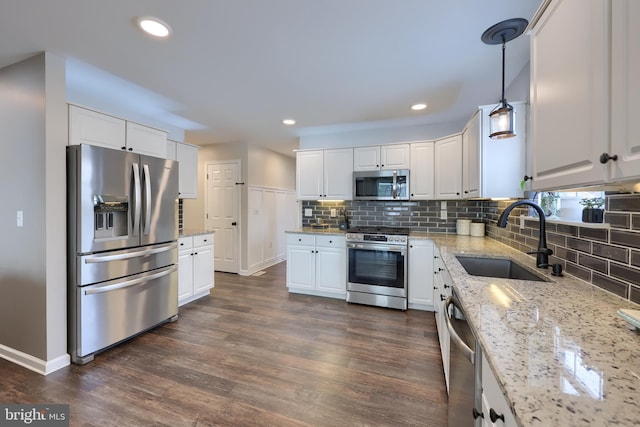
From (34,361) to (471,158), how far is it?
416 cm

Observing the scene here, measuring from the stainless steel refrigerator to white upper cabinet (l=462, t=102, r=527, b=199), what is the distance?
10.0 feet

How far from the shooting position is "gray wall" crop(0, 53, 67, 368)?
2.05 meters

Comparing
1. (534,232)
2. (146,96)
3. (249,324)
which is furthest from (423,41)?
(249,324)

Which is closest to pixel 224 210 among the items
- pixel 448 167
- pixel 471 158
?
pixel 448 167

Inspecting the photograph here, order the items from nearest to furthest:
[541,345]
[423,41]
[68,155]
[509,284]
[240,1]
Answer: [541,345] → [509,284] → [240,1] → [423,41] → [68,155]

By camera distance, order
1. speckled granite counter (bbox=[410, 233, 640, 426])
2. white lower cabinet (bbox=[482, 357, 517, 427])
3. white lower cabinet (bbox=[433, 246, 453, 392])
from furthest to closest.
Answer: white lower cabinet (bbox=[433, 246, 453, 392]), white lower cabinet (bbox=[482, 357, 517, 427]), speckled granite counter (bbox=[410, 233, 640, 426])

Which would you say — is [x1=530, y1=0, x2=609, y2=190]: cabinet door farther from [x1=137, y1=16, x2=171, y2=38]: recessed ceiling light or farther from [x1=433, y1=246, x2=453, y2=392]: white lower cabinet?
[x1=137, y1=16, x2=171, y2=38]: recessed ceiling light

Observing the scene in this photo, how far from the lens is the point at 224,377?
2006 mm

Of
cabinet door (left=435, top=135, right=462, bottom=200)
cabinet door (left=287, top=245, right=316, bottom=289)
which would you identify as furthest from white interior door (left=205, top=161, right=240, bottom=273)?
cabinet door (left=435, top=135, right=462, bottom=200)

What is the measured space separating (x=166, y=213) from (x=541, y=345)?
3.05m

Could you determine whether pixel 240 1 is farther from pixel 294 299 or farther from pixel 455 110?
pixel 294 299

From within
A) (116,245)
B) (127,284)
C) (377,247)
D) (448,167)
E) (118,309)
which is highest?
(448,167)

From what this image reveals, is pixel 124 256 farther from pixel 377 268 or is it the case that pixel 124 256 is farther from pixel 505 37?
pixel 505 37

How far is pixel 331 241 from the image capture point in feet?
12.0
